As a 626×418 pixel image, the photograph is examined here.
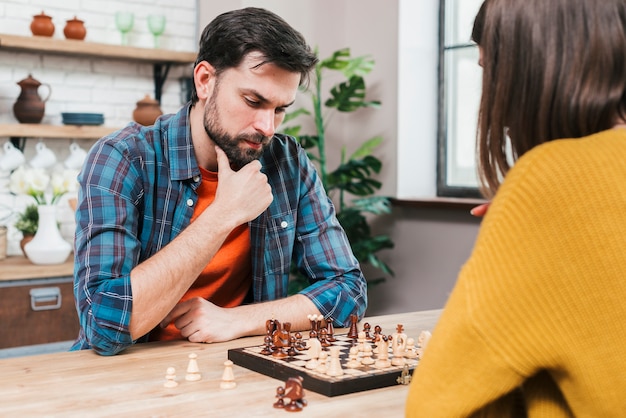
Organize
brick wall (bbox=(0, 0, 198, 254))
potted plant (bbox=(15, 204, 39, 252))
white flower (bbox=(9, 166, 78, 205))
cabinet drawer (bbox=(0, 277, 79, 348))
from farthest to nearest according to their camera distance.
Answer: brick wall (bbox=(0, 0, 198, 254)) → potted plant (bbox=(15, 204, 39, 252)) → white flower (bbox=(9, 166, 78, 205)) → cabinet drawer (bbox=(0, 277, 79, 348))

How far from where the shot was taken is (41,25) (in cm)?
386

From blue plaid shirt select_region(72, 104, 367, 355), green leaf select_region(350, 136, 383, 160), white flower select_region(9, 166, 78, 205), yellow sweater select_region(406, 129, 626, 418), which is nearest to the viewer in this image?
Answer: yellow sweater select_region(406, 129, 626, 418)

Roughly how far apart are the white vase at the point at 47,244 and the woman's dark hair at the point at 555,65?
10.0 ft

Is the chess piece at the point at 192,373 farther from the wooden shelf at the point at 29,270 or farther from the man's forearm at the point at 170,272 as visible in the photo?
the wooden shelf at the point at 29,270

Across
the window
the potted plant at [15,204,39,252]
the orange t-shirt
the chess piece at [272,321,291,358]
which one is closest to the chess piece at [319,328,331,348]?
the chess piece at [272,321,291,358]

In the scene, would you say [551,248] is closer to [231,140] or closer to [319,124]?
[231,140]

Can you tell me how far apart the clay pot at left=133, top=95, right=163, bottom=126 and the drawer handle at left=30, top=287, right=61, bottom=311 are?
106 centimetres

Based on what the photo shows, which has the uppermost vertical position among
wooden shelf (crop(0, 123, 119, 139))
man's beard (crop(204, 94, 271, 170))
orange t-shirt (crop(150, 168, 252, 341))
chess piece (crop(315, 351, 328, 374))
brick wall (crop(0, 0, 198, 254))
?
brick wall (crop(0, 0, 198, 254))

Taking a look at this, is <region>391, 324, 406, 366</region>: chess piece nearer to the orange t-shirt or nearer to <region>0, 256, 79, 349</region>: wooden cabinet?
the orange t-shirt

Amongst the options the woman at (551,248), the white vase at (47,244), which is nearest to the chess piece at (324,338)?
the woman at (551,248)

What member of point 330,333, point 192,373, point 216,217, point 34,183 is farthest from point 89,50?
point 192,373

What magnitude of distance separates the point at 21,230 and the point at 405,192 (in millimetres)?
1989

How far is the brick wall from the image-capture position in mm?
3967

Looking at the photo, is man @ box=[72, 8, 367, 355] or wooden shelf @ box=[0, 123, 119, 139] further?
wooden shelf @ box=[0, 123, 119, 139]
